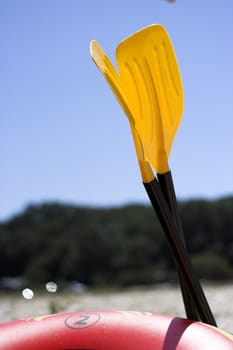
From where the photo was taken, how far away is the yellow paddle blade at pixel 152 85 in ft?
3.90

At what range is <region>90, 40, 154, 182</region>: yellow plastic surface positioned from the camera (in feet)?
3.68

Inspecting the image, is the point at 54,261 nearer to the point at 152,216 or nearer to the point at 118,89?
the point at 152,216

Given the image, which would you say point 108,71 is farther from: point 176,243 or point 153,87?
point 176,243

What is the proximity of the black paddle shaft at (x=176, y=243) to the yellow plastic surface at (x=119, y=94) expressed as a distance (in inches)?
1.0

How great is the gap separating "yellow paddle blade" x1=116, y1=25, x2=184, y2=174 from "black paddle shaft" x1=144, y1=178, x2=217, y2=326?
0.08 metres

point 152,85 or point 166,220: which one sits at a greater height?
point 152,85

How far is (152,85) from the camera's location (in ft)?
3.94

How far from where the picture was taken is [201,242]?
4441 mm

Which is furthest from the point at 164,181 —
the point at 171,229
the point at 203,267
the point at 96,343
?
the point at 203,267

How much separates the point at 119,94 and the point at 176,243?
0.31 metres

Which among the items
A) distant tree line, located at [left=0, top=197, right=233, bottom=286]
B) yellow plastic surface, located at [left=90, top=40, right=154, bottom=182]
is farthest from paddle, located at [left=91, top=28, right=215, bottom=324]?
distant tree line, located at [left=0, top=197, right=233, bottom=286]

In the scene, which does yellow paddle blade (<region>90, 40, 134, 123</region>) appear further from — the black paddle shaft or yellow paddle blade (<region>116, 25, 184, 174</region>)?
the black paddle shaft

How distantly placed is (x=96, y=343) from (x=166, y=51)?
0.60 meters

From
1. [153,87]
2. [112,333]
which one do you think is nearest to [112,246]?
[153,87]
